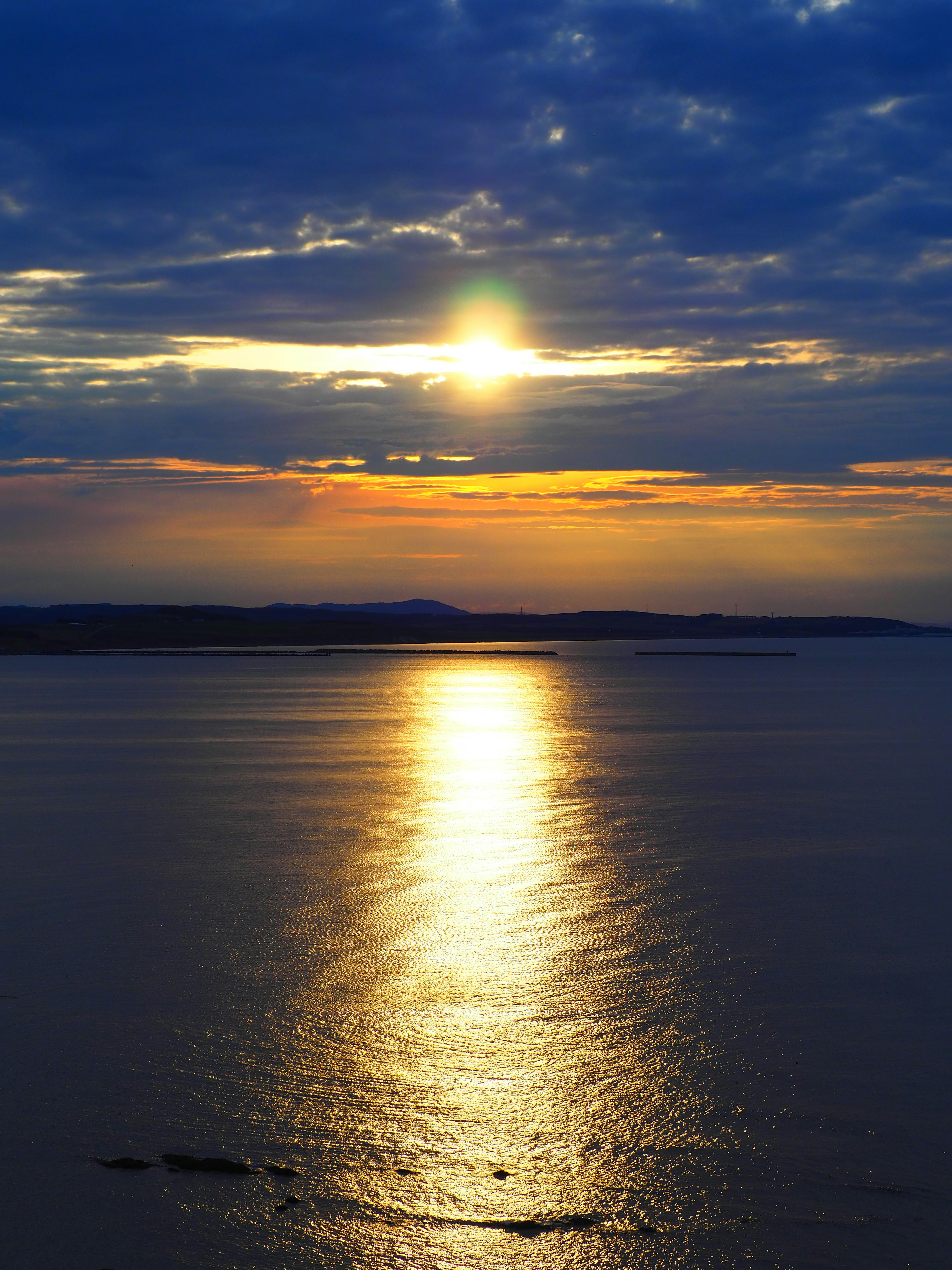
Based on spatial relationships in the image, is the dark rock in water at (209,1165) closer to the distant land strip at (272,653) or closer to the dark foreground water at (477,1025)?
the dark foreground water at (477,1025)

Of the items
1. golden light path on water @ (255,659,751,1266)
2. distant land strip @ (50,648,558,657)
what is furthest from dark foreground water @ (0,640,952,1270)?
distant land strip @ (50,648,558,657)

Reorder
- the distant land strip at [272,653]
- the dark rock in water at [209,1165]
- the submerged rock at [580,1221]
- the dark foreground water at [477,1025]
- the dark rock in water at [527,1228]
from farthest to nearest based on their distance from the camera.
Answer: the distant land strip at [272,653]
the dark rock in water at [209,1165]
the dark foreground water at [477,1025]
the submerged rock at [580,1221]
the dark rock in water at [527,1228]

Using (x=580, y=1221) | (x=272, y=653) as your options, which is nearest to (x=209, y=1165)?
(x=580, y=1221)

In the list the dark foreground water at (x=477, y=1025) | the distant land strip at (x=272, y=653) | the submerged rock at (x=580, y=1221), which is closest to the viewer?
the submerged rock at (x=580, y=1221)

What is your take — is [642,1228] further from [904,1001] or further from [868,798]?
[868,798]

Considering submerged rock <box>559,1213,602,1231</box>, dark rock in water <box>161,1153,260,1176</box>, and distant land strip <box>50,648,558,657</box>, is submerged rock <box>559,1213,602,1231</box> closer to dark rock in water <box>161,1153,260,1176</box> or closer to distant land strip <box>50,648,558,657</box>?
dark rock in water <box>161,1153,260,1176</box>

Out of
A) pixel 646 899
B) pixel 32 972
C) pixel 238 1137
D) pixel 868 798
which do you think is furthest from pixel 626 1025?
pixel 868 798

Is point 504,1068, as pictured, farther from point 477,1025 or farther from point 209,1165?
point 209,1165

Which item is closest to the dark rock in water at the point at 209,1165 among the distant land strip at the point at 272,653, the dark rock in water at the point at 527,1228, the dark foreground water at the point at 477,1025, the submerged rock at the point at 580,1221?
the dark foreground water at the point at 477,1025
